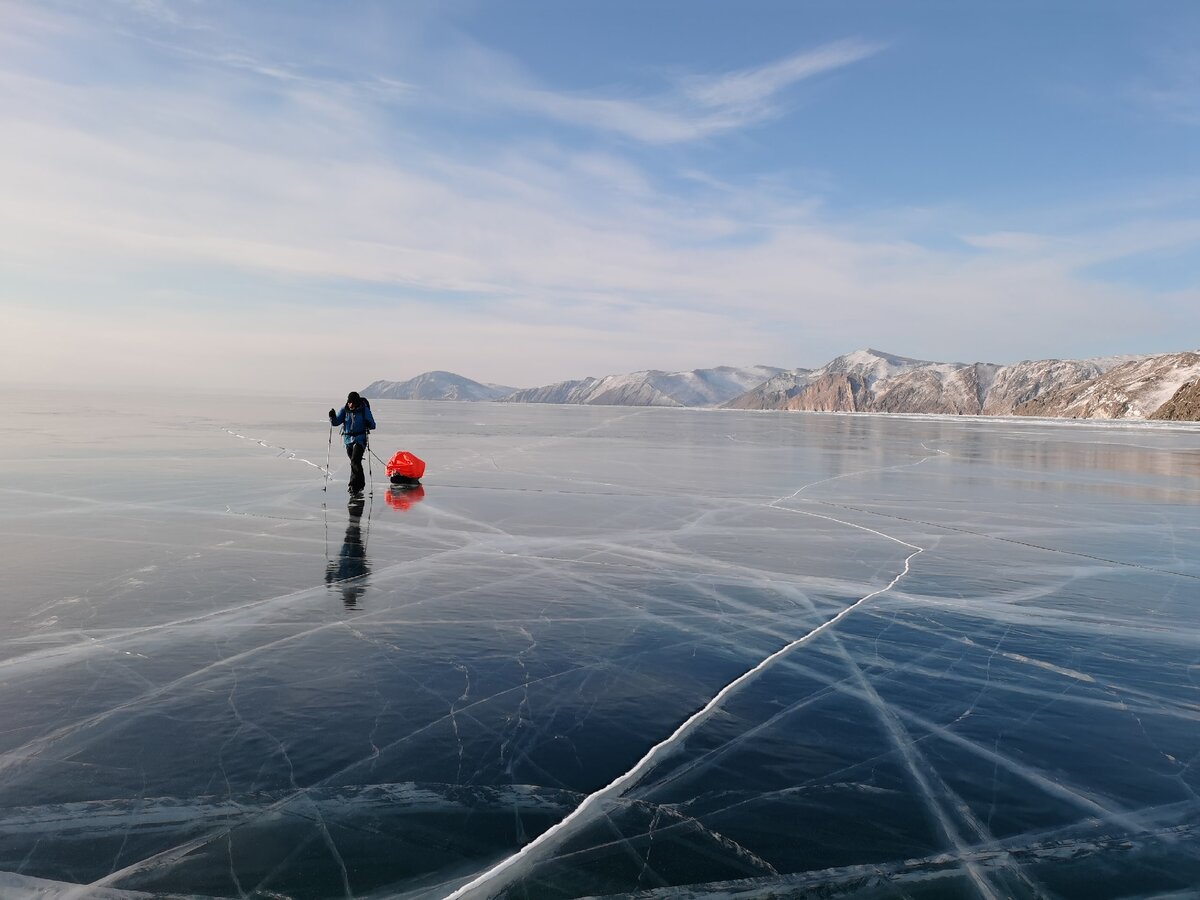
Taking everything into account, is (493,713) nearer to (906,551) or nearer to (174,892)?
(174,892)

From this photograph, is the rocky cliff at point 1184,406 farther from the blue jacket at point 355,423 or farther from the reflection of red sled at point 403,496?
the blue jacket at point 355,423

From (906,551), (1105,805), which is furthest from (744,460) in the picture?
(1105,805)

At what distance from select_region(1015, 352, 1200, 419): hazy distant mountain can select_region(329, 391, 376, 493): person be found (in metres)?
168

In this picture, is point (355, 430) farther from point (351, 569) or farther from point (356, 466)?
point (351, 569)

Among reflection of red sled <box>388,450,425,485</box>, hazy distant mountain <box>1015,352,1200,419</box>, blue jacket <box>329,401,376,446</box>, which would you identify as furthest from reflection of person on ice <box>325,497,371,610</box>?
hazy distant mountain <box>1015,352,1200,419</box>

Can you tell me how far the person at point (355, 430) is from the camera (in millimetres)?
18625

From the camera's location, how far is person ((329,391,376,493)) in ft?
61.1

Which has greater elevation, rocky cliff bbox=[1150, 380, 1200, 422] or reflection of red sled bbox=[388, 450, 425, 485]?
rocky cliff bbox=[1150, 380, 1200, 422]

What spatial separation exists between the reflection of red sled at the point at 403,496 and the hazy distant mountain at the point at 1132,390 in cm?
16663

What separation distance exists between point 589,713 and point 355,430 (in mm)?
14707

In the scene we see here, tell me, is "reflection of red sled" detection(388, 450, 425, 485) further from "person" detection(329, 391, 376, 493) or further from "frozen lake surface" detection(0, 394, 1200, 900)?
"frozen lake surface" detection(0, 394, 1200, 900)

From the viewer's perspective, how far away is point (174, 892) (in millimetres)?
3746

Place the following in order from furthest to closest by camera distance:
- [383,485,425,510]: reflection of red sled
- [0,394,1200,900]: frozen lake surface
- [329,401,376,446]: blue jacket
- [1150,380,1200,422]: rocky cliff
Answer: [1150,380,1200,422]: rocky cliff
[329,401,376,446]: blue jacket
[383,485,425,510]: reflection of red sled
[0,394,1200,900]: frozen lake surface

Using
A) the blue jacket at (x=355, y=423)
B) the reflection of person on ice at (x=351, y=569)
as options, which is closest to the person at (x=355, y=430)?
the blue jacket at (x=355, y=423)
